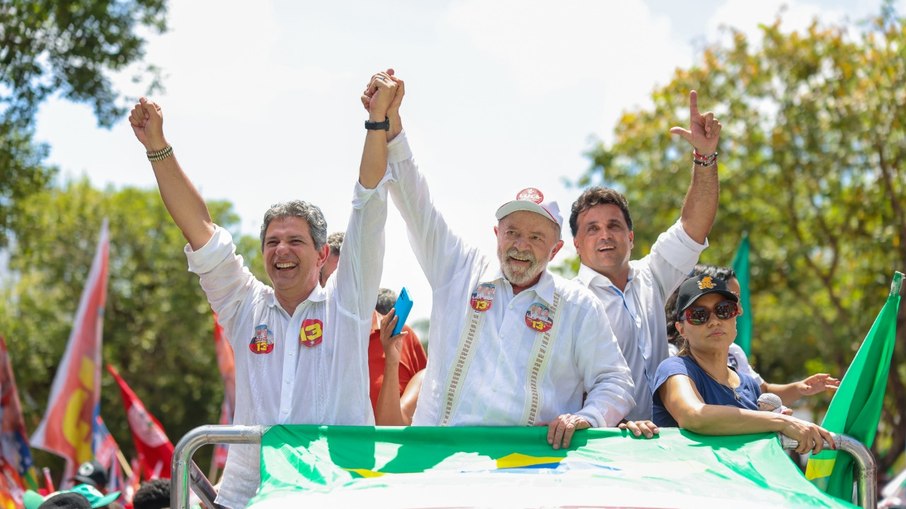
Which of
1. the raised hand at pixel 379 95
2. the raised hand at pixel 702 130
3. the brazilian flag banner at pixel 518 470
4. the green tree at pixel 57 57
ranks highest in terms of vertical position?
the green tree at pixel 57 57

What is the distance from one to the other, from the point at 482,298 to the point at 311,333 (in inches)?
25.2

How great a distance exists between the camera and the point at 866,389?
423cm

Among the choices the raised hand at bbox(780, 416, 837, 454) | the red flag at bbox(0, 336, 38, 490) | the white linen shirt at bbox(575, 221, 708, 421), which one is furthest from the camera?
the red flag at bbox(0, 336, 38, 490)

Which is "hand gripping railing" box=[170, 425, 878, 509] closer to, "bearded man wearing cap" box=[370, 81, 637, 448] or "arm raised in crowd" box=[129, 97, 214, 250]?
"bearded man wearing cap" box=[370, 81, 637, 448]

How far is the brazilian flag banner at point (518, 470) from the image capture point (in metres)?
3.12

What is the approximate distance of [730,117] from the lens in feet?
56.6

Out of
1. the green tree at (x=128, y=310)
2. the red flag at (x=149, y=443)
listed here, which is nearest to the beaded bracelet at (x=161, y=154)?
the red flag at (x=149, y=443)

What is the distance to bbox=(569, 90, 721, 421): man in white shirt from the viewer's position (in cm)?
486

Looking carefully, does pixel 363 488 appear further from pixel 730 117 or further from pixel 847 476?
pixel 730 117

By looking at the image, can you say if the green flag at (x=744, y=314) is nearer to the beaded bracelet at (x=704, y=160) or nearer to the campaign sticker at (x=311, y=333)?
the beaded bracelet at (x=704, y=160)

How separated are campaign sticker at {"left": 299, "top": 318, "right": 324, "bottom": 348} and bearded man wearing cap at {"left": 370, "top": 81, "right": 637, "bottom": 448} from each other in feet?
1.40

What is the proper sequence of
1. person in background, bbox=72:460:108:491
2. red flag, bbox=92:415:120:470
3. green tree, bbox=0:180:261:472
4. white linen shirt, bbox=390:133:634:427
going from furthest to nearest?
green tree, bbox=0:180:261:472
red flag, bbox=92:415:120:470
person in background, bbox=72:460:108:491
white linen shirt, bbox=390:133:634:427

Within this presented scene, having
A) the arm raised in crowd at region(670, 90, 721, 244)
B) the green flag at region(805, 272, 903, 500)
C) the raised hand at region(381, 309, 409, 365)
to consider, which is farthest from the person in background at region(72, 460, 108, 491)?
the green flag at region(805, 272, 903, 500)

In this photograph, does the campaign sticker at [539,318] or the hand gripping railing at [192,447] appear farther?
the campaign sticker at [539,318]
